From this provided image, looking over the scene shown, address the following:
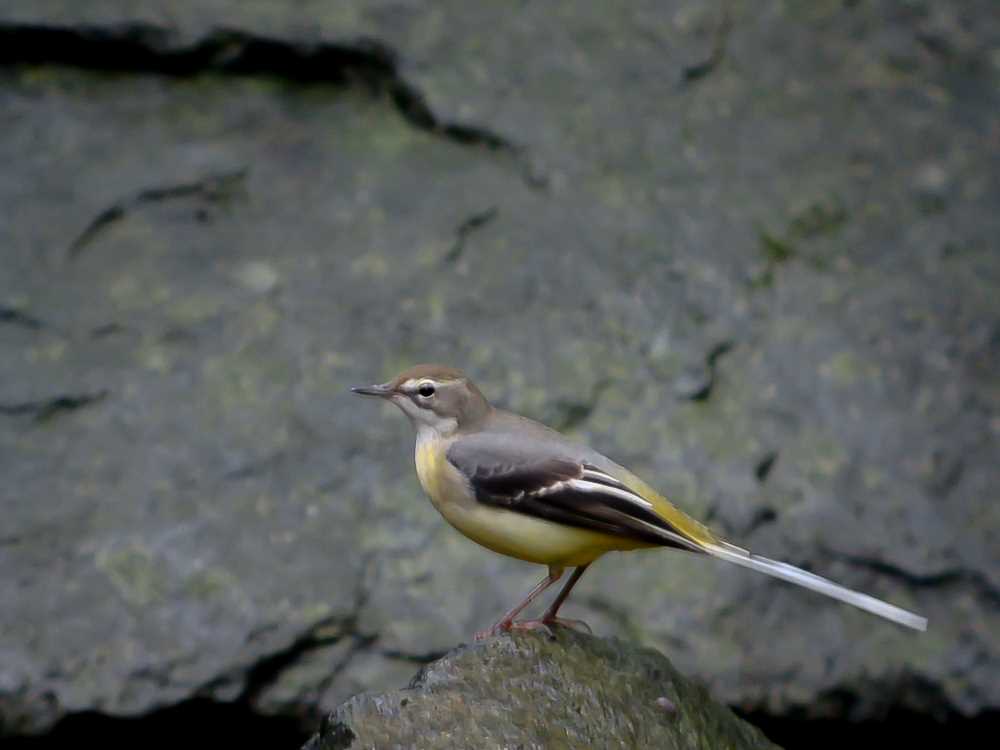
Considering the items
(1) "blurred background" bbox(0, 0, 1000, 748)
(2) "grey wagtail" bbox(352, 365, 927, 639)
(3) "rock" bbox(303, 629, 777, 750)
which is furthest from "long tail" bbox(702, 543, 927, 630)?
(1) "blurred background" bbox(0, 0, 1000, 748)

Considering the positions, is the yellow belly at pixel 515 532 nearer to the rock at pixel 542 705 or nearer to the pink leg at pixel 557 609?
the pink leg at pixel 557 609

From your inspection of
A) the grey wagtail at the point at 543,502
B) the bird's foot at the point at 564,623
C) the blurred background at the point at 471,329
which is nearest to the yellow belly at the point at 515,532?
the grey wagtail at the point at 543,502

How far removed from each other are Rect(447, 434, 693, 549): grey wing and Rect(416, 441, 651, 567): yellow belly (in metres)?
0.02

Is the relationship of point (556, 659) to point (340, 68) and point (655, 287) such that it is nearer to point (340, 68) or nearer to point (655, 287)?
point (655, 287)

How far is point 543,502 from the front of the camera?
3686mm

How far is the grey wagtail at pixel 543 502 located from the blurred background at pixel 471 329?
1.26m

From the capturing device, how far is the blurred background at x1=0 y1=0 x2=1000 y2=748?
5035 millimetres

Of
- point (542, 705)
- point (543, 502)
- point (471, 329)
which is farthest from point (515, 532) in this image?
point (471, 329)

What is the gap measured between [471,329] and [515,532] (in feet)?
6.63

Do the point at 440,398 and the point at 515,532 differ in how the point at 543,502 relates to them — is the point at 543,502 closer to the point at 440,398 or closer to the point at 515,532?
the point at 515,532

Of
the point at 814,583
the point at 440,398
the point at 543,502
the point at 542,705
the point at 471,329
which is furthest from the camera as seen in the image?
the point at 471,329

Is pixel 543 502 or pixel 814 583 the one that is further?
pixel 543 502

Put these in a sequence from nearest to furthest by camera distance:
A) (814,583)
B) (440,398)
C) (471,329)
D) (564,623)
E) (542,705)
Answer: (542,705) → (814,583) → (564,623) → (440,398) → (471,329)

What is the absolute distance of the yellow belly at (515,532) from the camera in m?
3.68
